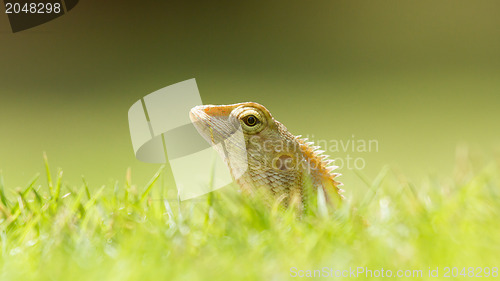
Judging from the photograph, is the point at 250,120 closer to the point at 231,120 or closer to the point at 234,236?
the point at 231,120

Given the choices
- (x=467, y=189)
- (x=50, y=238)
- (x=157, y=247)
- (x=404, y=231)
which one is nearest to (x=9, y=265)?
(x=50, y=238)

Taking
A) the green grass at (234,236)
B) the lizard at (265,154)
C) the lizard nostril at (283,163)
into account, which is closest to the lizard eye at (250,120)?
the lizard at (265,154)

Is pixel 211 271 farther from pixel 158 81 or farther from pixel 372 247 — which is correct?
pixel 158 81

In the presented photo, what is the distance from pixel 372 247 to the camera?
5.36ft

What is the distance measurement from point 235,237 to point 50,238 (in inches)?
22.6

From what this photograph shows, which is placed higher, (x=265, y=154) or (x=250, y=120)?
(x=250, y=120)

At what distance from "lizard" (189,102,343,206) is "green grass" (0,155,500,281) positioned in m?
0.17

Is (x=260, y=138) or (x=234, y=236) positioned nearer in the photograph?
(x=234, y=236)

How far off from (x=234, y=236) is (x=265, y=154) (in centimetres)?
67

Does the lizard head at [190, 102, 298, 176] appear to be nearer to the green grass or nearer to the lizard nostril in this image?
the lizard nostril

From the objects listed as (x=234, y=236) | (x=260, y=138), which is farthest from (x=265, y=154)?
(x=234, y=236)

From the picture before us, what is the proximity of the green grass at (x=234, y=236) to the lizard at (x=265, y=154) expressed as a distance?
0.55ft

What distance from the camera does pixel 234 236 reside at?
1763 mm

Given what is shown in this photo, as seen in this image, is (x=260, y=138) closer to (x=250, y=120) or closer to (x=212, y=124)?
(x=250, y=120)
